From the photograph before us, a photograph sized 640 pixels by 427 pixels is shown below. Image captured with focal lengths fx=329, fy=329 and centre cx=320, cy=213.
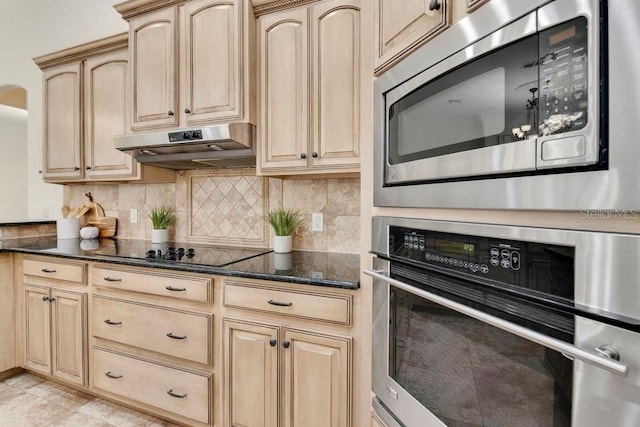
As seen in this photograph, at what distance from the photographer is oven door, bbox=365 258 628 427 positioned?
60 centimetres

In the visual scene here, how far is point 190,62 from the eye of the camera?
2025mm

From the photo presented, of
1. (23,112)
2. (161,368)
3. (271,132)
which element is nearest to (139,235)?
(161,368)

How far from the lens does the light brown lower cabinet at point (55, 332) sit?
2.03m

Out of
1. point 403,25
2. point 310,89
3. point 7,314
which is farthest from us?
point 7,314

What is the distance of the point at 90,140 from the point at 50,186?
1001 millimetres

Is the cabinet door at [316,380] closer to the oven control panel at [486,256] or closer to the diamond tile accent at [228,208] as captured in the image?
the oven control panel at [486,256]

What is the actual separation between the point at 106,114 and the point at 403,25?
2.38 m

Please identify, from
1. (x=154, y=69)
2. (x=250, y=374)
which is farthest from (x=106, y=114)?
(x=250, y=374)

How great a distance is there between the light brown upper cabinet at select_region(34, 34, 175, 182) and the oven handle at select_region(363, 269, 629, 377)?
2258mm

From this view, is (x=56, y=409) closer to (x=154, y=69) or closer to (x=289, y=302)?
(x=289, y=302)

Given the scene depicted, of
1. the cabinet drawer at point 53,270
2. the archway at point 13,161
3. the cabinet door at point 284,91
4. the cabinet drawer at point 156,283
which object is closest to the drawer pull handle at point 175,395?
the cabinet drawer at point 156,283

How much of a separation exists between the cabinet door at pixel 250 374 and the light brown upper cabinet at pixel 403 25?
3.97 feet

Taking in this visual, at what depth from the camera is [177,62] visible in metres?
2.07

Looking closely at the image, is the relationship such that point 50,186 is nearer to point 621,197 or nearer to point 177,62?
point 177,62
